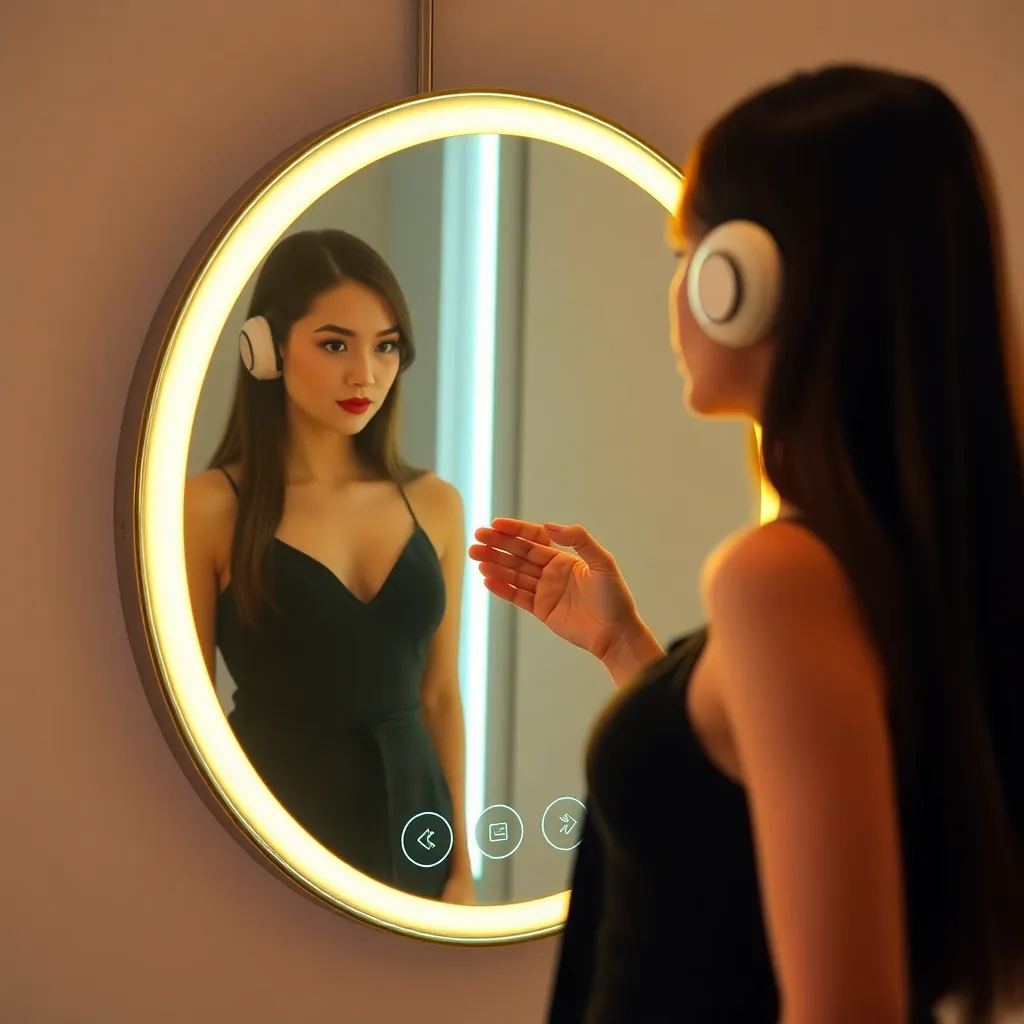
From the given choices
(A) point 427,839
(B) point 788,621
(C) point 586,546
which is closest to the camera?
(B) point 788,621

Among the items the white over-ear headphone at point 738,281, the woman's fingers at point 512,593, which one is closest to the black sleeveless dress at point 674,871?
the white over-ear headphone at point 738,281

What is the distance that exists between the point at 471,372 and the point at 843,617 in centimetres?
53

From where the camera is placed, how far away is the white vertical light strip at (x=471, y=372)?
0.92 m

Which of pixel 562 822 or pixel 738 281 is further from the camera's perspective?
pixel 562 822

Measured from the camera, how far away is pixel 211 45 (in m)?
0.86

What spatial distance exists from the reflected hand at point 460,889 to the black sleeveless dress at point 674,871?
1.18ft

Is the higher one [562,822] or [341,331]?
[341,331]

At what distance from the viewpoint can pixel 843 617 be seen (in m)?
0.46

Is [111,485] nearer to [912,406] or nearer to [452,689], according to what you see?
[452,689]

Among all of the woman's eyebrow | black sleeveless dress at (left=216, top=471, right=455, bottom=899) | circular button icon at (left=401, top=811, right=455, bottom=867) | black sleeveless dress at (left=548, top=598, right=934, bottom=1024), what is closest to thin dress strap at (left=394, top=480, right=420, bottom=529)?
black sleeveless dress at (left=216, top=471, right=455, bottom=899)

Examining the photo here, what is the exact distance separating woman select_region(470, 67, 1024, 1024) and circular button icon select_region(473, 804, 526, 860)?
1.25 feet

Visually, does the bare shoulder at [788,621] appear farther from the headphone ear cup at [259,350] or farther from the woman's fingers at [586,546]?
the headphone ear cup at [259,350]

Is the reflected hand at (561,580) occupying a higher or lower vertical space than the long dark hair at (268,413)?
lower

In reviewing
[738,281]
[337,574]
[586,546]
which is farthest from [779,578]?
[337,574]
